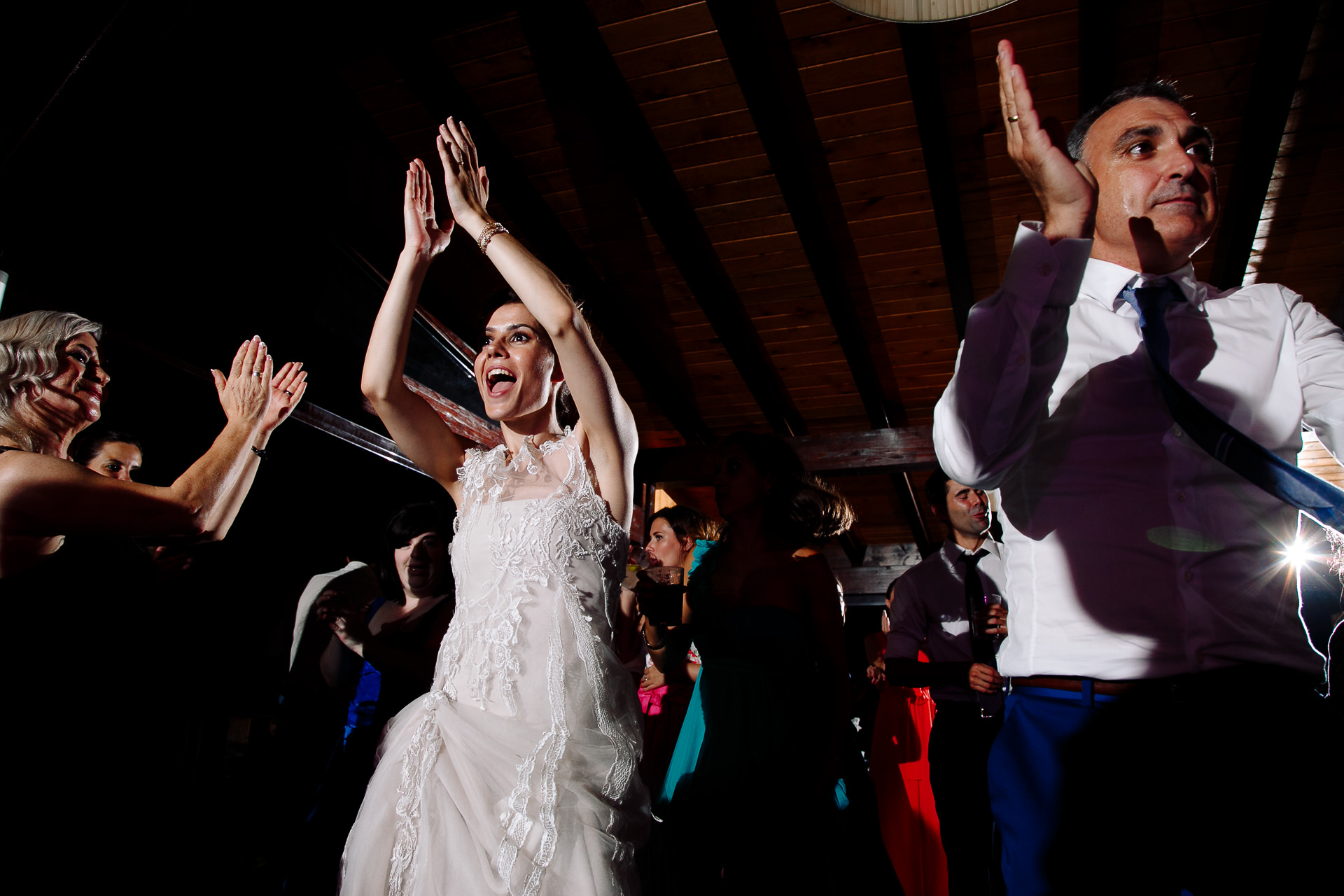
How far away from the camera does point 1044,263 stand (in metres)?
0.95

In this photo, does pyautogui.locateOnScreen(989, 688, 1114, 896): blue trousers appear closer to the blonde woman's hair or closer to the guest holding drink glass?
the guest holding drink glass

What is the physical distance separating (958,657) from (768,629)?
106cm

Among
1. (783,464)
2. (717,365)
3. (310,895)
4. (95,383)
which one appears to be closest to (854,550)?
(717,365)

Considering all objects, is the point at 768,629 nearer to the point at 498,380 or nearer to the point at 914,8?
the point at 498,380

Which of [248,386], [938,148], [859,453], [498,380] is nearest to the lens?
[498,380]

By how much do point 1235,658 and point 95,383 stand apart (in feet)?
8.20

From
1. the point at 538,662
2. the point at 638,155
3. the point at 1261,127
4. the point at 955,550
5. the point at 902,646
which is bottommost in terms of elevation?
the point at 538,662

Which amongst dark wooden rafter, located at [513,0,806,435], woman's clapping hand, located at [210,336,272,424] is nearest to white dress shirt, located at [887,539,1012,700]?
woman's clapping hand, located at [210,336,272,424]

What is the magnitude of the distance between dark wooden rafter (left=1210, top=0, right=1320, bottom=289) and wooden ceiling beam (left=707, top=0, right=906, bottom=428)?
2.35 metres

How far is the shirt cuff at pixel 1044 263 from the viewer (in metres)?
0.95

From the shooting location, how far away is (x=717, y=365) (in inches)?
259

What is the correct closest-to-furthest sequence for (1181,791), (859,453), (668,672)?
(1181,791), (668,672), (859,453)

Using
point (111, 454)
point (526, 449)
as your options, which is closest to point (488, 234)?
Result: point (526, 449)

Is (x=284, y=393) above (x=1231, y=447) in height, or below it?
above
